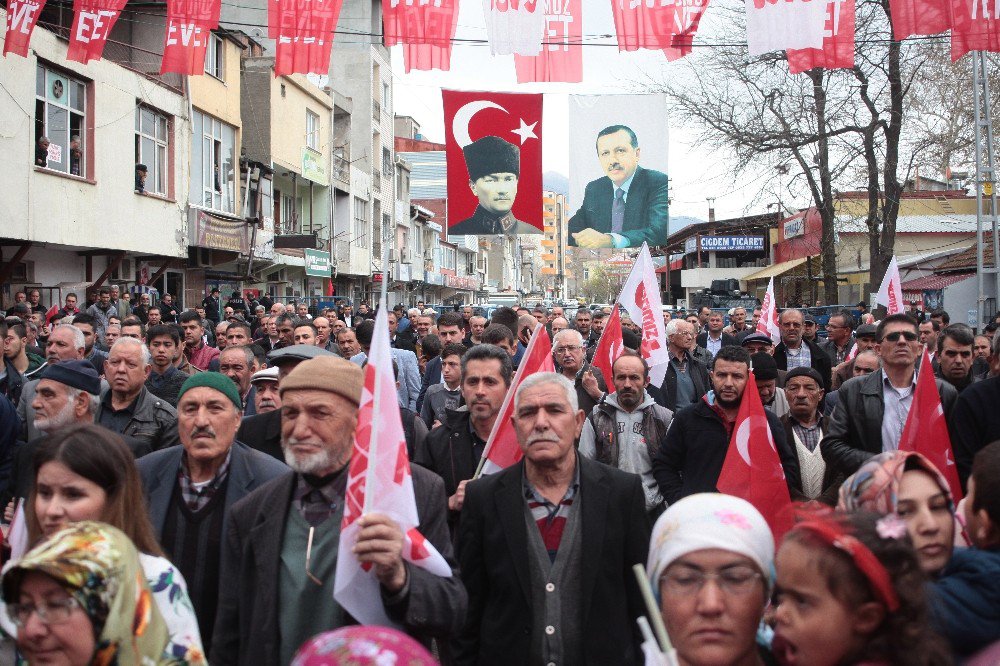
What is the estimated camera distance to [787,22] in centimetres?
1091

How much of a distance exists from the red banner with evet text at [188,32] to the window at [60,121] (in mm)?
6541

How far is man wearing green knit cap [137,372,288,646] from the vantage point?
3.52 m

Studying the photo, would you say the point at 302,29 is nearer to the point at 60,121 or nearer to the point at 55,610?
the point at 60,121

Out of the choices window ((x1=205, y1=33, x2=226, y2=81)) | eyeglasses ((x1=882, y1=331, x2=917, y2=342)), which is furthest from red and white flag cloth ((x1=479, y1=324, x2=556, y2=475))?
window ((x1=205, y1=33, x2=226, y2=81))

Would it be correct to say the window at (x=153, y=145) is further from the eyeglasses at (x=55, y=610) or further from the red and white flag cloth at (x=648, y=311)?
the eyeglasses at (x=55, y=610)

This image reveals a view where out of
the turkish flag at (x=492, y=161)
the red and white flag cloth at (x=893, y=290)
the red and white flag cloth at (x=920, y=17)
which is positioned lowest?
the red and white flag cloth at (x=893, y=290)

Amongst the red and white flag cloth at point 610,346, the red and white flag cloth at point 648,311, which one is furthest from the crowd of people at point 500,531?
the red and white flag cloth at point 648,311

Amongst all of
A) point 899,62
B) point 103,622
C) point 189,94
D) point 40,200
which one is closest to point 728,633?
point 103,622

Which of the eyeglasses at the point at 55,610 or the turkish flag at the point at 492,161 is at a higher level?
the turkish flag at the point at 492,161

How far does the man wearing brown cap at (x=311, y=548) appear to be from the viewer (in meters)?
2.76

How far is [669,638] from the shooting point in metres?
2.34

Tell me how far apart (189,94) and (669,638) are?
2309 cm

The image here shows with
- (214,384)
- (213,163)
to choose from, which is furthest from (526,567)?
(213,163)

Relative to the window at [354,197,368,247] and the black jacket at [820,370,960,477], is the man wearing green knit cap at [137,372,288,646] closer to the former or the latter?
the black jacket at [820,370,960,477]
